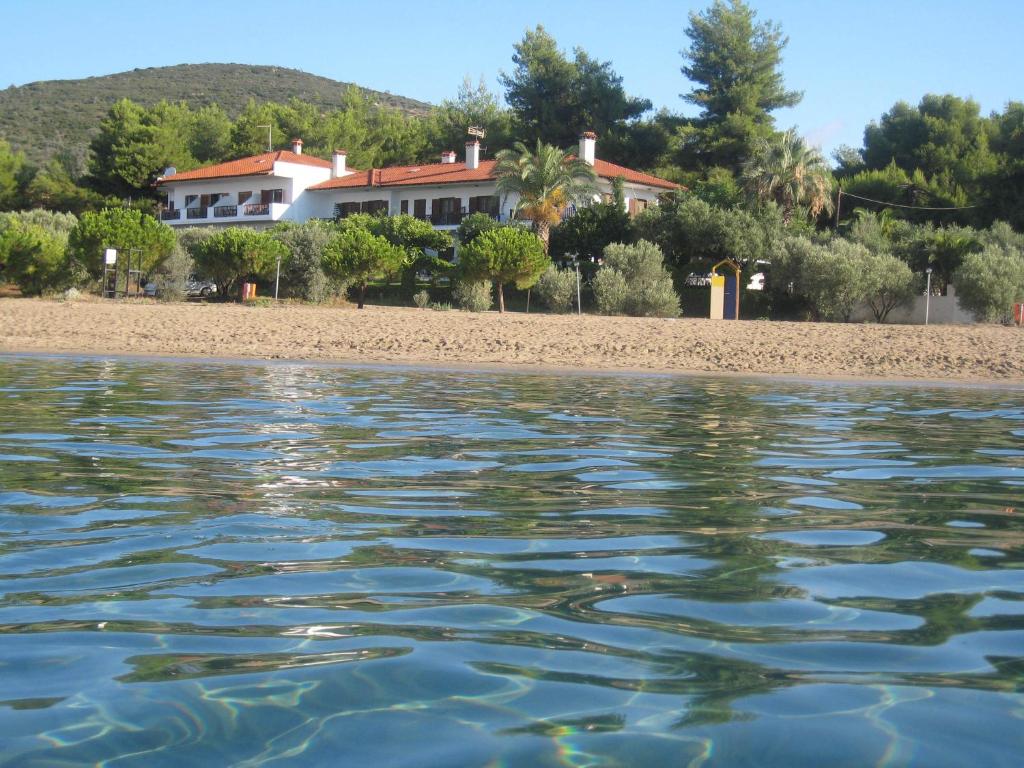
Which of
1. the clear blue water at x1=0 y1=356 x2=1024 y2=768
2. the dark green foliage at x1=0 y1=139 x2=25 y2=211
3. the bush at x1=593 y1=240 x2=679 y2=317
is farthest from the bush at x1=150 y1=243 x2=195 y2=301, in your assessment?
the dark green foliage at x1=0 y1=139 x2=25 y2=211

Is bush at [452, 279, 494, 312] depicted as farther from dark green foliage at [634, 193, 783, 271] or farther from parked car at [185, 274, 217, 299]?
parked car at [185, 274, 217, 299]

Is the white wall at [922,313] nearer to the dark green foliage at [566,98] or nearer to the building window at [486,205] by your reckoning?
the building window at [486,205]

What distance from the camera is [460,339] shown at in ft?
77.2

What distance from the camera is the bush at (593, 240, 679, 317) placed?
37625 millimetres

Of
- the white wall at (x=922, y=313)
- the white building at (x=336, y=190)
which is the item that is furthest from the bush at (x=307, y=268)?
the white wall at (x=922, y=313)

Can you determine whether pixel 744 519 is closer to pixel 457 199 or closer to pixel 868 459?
pixel 868 459

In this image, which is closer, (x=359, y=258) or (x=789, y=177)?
(x=359, y=258)

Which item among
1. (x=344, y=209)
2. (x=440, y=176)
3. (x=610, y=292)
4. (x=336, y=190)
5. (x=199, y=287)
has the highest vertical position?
(x=440, y=176)

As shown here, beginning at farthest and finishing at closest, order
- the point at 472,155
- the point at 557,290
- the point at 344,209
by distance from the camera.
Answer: the point at 344,209 < the point at 472,155 < the point at 557,290

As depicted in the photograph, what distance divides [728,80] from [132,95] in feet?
321

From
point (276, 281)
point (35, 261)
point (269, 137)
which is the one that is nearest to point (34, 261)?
point (35, 261)

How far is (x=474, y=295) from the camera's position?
39.4 metres

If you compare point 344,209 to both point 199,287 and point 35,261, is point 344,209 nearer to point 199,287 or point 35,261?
point 199,287

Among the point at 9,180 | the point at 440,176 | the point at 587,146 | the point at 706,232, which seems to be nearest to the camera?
the point at 706,232
